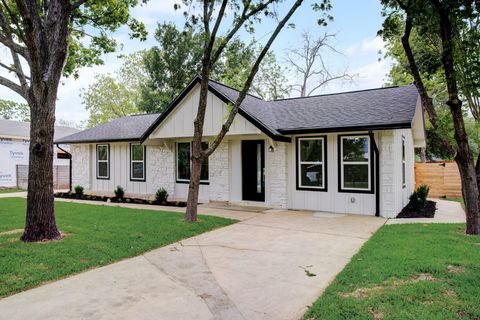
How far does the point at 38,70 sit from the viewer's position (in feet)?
19.1

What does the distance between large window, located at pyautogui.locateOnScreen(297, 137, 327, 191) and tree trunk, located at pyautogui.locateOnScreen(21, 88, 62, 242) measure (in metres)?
6.98

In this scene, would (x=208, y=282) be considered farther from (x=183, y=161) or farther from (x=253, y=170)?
(x=183, y=161)

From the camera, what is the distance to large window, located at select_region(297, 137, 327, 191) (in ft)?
32.5

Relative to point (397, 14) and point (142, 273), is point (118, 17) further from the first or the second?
point (142, 273)

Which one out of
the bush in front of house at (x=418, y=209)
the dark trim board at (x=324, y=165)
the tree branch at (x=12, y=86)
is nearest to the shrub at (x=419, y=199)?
the bush in front of house at (x=418, y=209)

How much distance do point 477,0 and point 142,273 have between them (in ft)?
25.5

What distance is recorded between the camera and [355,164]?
370 inches

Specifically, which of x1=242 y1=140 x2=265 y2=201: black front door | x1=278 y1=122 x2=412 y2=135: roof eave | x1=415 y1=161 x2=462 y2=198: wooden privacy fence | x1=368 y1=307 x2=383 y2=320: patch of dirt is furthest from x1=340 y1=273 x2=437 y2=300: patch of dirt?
x1=415 y1=161 x2=462 y2=198: wooden privacy fence

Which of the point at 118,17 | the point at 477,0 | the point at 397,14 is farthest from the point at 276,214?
the point at 118,17

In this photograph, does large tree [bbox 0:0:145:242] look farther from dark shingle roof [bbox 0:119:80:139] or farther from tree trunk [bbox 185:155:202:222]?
dark shingle roof [bbox 0:119:80:139]

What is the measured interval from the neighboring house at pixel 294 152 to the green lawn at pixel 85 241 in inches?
116

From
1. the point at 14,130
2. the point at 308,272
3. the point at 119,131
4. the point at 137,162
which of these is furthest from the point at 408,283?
the point at 14,130

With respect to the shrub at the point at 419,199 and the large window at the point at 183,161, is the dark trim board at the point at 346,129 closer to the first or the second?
the shrub at the point at 419,199

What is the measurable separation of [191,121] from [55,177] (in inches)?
519
